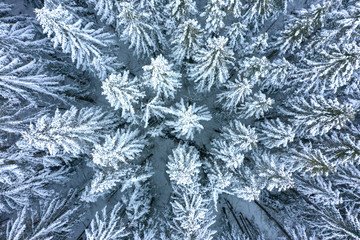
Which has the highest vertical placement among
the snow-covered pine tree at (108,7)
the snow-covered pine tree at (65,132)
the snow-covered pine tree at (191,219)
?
the snow-covered pine tree at (108,7)

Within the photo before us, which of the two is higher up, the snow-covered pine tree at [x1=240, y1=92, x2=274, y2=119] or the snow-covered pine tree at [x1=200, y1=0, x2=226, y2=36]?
the snow-covered pine tree at [x1=200, y1=0, x2=226, y2=36]

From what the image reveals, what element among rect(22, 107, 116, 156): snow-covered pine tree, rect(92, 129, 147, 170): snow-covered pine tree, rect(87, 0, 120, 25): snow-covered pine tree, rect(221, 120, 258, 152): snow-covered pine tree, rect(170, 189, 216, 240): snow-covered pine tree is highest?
rect(87, 0, 120, 25): snow-covered pine tree

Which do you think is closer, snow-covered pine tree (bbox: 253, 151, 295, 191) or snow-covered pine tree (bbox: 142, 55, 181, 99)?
snow-covered pine tree (bbox: 142, 55, 181, 99)

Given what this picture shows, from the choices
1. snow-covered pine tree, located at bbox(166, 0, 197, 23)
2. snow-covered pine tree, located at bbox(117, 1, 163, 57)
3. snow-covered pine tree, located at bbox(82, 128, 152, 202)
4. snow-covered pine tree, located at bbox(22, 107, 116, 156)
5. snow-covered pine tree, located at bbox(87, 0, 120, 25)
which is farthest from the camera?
snow-covered pine tree, located at bbox(87, 0, 120, 25)

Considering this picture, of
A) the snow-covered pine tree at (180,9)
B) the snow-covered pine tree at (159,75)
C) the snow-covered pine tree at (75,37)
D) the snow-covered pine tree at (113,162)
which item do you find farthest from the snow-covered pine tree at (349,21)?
the snow-covered pine tree at (113,162)

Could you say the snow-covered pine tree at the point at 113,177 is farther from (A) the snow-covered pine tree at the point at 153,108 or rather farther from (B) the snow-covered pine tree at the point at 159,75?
(B) the snow-covered pine tree at the point at 159,75

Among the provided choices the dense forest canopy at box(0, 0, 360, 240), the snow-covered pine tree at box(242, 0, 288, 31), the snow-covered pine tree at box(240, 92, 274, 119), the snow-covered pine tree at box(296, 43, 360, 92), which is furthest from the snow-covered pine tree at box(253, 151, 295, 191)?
the snow-covered pine tree at box(242, 0, 288, 31)

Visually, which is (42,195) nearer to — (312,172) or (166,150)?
(166,150)

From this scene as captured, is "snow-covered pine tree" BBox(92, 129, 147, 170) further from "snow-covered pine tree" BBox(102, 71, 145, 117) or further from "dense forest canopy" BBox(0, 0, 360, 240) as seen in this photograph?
"snow-covered pine tree" BBox(102, 71, 145, 117)
